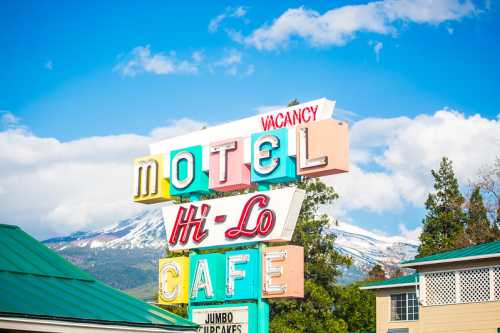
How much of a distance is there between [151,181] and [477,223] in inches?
2146

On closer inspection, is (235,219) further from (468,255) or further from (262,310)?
(468,255)

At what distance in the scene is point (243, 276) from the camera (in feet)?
111

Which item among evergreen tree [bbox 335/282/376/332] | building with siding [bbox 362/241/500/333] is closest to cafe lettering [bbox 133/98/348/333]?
building with siding [bbox 362/241/500/333]

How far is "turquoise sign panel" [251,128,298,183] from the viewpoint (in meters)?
33.2

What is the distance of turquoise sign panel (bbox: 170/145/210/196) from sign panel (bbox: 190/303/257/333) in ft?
17.3

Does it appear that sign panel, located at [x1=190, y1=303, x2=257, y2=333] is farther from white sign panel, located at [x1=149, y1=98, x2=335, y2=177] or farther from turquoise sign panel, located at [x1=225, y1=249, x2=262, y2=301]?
white sign panel, located at [x1=149, y1=98, x2=335, y2=177]

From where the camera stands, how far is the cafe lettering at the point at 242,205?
3259cm

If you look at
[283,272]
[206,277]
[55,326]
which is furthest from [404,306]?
[55,326]

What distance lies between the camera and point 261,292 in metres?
33.1

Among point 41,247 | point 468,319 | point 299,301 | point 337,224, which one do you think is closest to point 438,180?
point 337,224

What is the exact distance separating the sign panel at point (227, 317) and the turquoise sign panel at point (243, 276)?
46 centimetres

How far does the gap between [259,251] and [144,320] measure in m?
13.6

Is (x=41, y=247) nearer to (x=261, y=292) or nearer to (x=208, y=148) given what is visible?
(x=261, y=292)

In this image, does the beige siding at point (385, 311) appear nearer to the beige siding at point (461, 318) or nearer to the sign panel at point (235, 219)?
the beige siding at point (461, 318)
